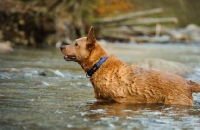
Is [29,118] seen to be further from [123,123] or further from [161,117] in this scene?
[161,117]

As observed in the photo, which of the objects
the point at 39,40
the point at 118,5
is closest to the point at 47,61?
the point at 39,40

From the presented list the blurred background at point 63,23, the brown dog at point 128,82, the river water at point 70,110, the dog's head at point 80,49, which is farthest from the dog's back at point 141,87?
the blurred background at point 63,23

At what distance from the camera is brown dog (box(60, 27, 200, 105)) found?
7438 millimetres

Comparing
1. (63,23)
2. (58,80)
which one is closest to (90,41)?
(58,80)

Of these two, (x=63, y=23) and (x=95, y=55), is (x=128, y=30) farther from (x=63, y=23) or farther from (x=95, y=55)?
(x=95, y=55)

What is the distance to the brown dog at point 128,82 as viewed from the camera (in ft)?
24.4

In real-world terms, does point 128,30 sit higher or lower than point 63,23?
lower

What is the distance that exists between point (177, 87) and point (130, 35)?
23.3m

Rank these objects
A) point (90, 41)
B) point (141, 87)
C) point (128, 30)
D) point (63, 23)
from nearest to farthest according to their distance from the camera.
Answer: point (141, 87) < point (90, 41) < point (63, 23) < point (128, 30)

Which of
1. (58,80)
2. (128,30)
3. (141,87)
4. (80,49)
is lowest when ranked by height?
(128,30)

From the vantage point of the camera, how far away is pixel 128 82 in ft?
24.6

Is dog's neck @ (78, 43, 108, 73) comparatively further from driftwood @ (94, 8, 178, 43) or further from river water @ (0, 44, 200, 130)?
driftwood @ (94, 8, 178, 43)

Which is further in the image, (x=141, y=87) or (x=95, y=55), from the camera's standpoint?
(x=95, y=55)

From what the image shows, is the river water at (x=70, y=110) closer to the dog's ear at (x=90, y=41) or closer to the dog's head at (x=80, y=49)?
the dog's head at (x=80, y=49)
